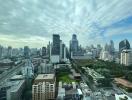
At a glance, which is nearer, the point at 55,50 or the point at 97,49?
the point at 55,50

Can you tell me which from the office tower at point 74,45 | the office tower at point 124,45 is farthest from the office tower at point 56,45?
the office tower at point 124,45

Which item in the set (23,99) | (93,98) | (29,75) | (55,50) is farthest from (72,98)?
(55,50)

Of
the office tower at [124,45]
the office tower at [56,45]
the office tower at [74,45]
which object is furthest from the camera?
the office tower at [74,45]

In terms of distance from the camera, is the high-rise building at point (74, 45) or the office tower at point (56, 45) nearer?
the office tower at point (56, 45)

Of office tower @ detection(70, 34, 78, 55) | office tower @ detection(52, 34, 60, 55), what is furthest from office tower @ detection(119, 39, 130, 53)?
office tower @ detection(52, 34, 60, 55)

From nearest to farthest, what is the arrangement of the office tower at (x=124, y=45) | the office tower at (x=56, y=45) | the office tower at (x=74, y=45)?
1. the office tower at (x=56, y=45)
2. the office tower at (x=124, y=45)
3. the office tower at (x=74, y=45)

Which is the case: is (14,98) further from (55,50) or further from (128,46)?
(128,46)

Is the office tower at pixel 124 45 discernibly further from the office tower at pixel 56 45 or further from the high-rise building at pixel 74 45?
the office tower at pixel 56 45

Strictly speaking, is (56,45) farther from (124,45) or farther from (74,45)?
(124,45)

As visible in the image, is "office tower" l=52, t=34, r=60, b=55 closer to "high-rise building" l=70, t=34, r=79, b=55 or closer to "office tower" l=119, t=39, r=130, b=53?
"high-rise building" l=70, t=34, r=79, b=55

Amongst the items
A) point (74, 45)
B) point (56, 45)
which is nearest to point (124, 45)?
point (74, 45)

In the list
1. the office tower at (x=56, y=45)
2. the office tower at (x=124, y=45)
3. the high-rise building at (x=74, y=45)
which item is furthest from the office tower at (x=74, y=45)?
the office tower at (x=56, y=45)
